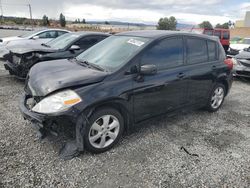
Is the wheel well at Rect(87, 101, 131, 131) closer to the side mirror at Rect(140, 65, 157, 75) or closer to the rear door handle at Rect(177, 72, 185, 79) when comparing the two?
the side mirror at Rect(140, 65, 157, 75)

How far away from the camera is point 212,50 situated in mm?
4613

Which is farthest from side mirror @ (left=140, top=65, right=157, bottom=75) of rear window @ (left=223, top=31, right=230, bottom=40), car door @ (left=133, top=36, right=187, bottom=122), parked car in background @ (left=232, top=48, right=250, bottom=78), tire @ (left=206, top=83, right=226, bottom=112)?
rear window @ (left=223, top=31, right=230, bottom=40)

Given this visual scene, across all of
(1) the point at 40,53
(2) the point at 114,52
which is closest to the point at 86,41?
(1) the point at 40,53

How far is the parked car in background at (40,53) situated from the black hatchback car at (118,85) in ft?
7.34

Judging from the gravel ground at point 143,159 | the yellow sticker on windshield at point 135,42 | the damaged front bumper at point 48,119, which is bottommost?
the gravel ground at point 143,159

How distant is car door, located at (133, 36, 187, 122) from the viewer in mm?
3403

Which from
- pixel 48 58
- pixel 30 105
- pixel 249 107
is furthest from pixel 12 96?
pixel 249 107

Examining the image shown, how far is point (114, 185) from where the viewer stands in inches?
102

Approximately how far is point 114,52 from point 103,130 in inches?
51.0

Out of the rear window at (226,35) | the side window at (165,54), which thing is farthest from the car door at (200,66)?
the rear window at (226,35)

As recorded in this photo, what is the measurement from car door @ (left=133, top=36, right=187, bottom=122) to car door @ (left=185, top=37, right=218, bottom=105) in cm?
20

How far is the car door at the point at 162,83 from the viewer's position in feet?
11.2

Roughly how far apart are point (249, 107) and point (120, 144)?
3766mm

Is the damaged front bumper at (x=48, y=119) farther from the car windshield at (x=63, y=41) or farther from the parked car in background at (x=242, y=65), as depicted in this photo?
the parked car in background at (x=242, y=65)
